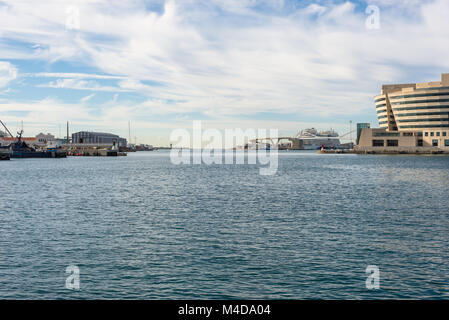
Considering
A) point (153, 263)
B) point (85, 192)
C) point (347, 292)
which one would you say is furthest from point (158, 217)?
point (85, 192)

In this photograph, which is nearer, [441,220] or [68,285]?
[68,285]

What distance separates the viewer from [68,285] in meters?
20.0

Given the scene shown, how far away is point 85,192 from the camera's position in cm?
6425

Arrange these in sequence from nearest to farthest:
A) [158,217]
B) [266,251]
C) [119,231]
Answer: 1. [266,251]
2. [119,231]
3. [158,217]

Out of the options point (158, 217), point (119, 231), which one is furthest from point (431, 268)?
point (158, 217)
